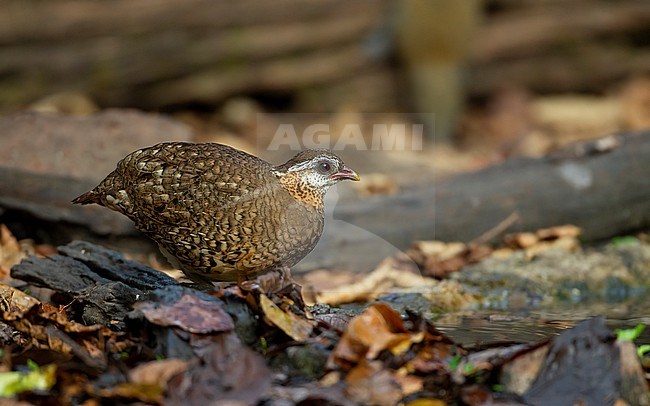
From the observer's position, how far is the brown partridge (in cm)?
425

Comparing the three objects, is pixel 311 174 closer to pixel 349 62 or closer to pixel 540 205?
pixel 540 205

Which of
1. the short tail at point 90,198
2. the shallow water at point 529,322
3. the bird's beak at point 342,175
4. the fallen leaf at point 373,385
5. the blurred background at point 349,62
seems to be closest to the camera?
the fallen leaf at point 373,385

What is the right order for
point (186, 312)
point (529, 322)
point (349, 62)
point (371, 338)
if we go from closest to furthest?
point (371, 338)
point (186, 312)
point (529, 322)
point (349, 62)

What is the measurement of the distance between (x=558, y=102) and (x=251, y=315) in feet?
28.0

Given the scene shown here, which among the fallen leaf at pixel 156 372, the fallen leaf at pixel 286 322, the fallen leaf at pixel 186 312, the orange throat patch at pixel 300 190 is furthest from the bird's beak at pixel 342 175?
the fallen leaf at pixel 156 372

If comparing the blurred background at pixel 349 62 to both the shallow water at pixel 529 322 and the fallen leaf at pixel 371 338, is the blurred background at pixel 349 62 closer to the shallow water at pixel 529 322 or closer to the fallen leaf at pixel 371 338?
the shallow water at pixel 529 322

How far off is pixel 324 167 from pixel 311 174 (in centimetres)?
8

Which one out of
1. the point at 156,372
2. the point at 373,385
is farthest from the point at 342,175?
the point at 156,372

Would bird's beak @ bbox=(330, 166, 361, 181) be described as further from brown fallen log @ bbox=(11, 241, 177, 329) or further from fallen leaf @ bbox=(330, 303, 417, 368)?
fallen leaf @ bbox=(330, 303, 417, 368)

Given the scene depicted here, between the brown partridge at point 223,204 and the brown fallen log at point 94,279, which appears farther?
the brown partridge at point 223,204

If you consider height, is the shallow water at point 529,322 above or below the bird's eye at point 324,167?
below

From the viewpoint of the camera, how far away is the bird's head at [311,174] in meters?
4.54

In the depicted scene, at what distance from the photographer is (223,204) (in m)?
4.29

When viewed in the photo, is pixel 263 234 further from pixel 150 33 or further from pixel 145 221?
pixel 150 33
